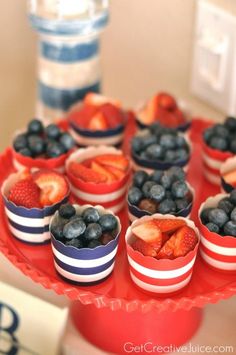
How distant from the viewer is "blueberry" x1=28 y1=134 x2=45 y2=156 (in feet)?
2.77

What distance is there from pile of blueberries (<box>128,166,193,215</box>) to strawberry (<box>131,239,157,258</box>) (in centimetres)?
6

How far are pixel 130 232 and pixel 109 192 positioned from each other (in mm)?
116

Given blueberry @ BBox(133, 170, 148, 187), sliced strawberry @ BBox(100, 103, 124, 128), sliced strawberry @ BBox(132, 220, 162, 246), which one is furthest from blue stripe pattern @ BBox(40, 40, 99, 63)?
sliced strawberry @ BBox(132, 220, 162, 246)

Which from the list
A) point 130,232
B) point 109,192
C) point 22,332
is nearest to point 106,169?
point 109,192

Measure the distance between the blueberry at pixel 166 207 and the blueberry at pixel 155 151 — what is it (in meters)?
0.12

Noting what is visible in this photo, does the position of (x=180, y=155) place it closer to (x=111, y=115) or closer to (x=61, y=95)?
(x=111, y=115)

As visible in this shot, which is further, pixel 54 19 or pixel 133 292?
pixel 54 19

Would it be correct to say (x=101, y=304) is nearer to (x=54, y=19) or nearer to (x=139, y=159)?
(x=139, y=159)

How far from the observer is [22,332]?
0.77m

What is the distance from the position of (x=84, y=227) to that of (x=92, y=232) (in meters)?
0.01

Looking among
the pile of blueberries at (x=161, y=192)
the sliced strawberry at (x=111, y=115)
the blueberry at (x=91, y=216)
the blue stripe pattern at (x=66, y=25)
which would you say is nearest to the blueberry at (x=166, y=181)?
the pile of blueberries at (x=161, y=192)

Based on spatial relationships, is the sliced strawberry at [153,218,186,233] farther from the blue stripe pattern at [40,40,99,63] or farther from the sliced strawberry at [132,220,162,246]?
the blue stripe pattern at [40,40,99,63]

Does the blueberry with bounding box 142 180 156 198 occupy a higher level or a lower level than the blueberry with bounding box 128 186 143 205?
higher

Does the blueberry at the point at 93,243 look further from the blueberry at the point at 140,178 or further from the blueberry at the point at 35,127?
the blueberry at the point at 35,127
